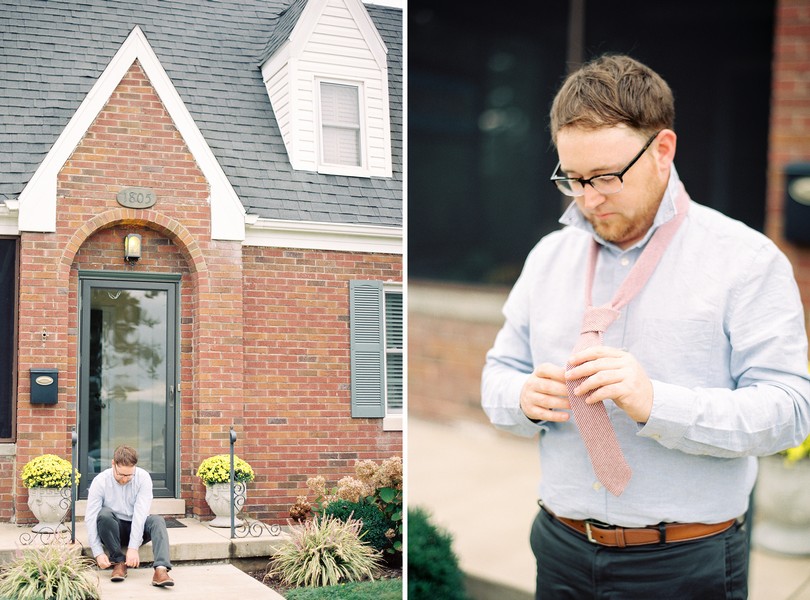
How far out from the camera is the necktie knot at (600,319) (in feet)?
5.43

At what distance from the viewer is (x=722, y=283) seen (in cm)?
161

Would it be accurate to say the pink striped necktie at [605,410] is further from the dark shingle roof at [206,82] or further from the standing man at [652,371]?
the dark shingle roof at [206,82]

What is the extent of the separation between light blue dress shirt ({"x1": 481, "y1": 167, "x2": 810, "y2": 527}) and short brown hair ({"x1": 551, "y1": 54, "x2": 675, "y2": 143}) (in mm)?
148

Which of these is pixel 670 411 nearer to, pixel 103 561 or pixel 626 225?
pixel 626 225

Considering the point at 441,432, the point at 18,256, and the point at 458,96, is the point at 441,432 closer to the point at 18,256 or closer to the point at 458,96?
the point at 458,96

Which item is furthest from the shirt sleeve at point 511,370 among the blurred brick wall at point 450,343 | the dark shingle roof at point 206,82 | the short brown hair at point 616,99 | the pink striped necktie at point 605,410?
the blurred brick wall at point 450,343

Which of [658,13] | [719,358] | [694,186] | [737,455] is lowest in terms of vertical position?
[737,455]

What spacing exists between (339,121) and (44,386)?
119 centimetres

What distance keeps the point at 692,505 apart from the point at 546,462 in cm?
32

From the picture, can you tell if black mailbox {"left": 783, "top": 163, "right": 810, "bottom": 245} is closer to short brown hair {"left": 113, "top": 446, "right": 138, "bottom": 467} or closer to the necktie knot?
the necktie knot

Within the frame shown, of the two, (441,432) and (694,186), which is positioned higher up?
(694,186)

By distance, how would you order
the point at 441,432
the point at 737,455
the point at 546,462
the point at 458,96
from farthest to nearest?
the point at 441,432 < the point at 458,96 < the point at 546,462 < the point at 737,455

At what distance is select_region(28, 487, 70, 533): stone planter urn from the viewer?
234 cm

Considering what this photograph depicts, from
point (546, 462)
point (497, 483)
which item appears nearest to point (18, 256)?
point (546, 462)
